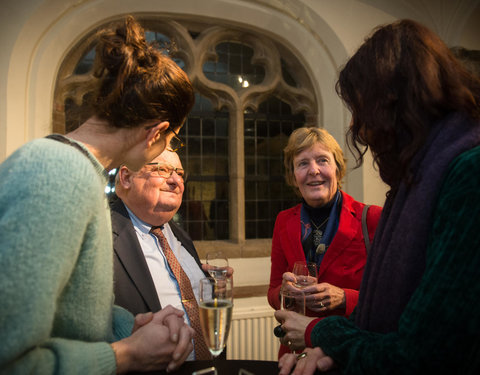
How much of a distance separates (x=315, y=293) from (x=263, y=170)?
114 inches

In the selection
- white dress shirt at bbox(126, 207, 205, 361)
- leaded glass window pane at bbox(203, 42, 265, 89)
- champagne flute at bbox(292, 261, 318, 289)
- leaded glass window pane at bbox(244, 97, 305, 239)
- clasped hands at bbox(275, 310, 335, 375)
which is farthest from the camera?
leaded glass window pane at bbox(244, 97, 305, 239)

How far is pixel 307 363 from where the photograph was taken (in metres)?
0.92

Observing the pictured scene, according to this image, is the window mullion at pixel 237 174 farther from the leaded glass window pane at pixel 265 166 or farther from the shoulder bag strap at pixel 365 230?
the shoulder bag strap at pixel 365 230

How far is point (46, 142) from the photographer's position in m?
0.80

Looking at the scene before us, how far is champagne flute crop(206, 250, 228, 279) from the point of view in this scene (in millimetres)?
1606

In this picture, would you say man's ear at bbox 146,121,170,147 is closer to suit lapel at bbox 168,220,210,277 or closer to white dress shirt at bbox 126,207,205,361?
white dress shirt at bbox 126,207,205,361

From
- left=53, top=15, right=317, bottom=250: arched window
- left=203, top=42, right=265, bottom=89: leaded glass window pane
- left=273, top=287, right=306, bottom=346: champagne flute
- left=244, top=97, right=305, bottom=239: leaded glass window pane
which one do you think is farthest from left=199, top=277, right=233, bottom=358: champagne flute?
left=203, top=42, right=265, bottom=89: leaded glass window pane

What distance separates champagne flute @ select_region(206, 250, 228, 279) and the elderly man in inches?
2.5

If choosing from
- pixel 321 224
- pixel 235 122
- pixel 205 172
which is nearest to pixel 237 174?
pixel 205 172

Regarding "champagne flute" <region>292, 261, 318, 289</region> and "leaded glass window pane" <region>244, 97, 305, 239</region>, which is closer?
"champagne flute" <region>292, 261, 318, 289</region>

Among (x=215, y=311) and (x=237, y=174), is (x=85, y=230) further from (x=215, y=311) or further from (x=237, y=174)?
(x=237, y=174)

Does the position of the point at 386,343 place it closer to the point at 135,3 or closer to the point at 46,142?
the point at 46,142

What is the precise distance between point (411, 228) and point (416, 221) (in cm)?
2

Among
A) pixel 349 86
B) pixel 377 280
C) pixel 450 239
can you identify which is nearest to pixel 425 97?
pixel 349 86
